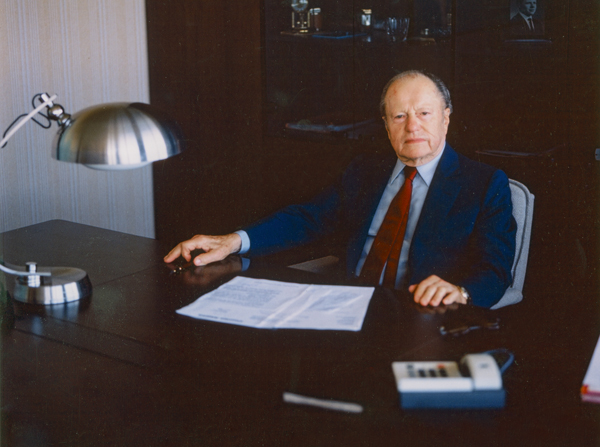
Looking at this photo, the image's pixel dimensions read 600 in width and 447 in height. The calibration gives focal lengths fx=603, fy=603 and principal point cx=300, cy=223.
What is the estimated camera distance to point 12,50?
2732 millimetres

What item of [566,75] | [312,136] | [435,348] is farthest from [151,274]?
[566,75]

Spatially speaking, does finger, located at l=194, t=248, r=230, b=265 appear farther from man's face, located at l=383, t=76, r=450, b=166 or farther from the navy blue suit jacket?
man's face, located at l=383, t=76, r=450, b=166

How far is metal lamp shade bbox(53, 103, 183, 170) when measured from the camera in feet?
4.33

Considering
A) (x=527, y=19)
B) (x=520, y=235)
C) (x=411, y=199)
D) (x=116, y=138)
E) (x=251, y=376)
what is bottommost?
(x=251, y=376)

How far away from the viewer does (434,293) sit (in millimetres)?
1439

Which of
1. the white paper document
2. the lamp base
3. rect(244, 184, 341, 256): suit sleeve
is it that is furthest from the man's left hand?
the lamp base

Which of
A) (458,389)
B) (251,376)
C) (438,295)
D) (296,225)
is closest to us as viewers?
(458,389)

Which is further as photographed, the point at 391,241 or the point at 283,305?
the point at 391,241

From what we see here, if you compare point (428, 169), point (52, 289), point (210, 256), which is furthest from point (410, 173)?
point (52, 289)

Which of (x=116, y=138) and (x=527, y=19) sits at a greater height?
(x=527, y=19)

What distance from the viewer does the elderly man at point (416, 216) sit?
1.83 meters

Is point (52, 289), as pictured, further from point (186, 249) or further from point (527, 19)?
point (527, 19)

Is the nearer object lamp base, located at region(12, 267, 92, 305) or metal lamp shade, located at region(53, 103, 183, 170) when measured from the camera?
metal lamp shade, located at region(53, 103, 183, 170)

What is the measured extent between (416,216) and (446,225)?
4.5 inches
